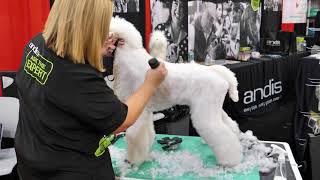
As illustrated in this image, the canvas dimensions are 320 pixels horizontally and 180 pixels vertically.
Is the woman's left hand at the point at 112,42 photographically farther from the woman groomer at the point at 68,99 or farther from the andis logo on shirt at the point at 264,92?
the andis logo on shirt at the point at 264,92

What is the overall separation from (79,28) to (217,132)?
26.0 inches

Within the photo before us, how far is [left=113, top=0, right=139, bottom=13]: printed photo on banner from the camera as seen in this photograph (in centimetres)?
236

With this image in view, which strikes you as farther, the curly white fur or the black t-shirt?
the curly white fur

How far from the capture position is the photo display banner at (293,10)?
13.5 ft

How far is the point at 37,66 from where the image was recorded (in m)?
0.96

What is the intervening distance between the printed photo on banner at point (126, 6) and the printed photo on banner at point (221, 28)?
1.60 feet

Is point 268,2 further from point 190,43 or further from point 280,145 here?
point 280,145

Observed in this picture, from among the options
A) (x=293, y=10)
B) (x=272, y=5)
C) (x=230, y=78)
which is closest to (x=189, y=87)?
(x=230, y=78)

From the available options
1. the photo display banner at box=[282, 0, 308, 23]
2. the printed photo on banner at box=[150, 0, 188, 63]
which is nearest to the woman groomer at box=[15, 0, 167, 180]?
the printed photo on banner at box=[150, 0, 188, 63]

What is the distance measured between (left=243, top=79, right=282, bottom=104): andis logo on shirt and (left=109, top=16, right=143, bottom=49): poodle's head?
1848 mm

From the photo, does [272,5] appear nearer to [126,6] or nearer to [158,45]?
[126,6]

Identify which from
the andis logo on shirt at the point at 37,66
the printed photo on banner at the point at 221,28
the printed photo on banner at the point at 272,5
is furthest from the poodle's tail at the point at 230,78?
the printed photo on banner at the point at 272,5

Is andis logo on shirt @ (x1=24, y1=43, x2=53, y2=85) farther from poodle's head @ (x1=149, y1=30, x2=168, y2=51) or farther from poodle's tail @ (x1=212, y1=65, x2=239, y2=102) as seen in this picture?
poodle's tail @ (x1=212, y1=65, x2=239, y2=102)

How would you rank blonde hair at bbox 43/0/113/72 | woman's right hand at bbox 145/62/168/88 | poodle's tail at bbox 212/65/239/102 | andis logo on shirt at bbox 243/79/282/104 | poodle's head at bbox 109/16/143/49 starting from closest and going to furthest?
blonde hair at bbox 43/0/113/72, woman's right hand at bbox 145/62/168/88, poodle's head at bbox 109/16/143/49, poodle's tail at bbox 212/65/239/102, andis logo on shirt at bbox 243/79/282/104
